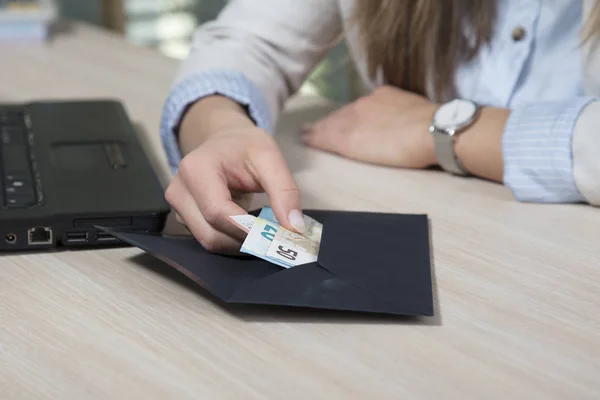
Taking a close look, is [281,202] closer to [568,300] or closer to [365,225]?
[365,225]

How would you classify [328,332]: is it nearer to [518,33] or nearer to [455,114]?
[455,114]

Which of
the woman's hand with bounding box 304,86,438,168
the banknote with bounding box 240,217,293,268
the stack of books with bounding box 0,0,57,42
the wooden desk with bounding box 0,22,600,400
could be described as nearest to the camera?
the wooden desk with bounding box 0,22,600,400

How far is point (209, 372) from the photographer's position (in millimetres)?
522

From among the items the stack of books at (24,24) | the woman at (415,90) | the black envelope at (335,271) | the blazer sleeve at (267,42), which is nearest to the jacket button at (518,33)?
the woman at (415,90)

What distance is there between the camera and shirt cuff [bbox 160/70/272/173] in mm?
917

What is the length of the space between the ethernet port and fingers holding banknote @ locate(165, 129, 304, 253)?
0.10 meters

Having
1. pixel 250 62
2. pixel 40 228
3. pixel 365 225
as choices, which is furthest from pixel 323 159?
pixel 40 228

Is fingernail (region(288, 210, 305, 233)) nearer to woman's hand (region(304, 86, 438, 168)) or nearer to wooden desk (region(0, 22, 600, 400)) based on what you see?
wooden desk (region(0, 22, 600, 400))

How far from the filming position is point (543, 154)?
32.1 inches

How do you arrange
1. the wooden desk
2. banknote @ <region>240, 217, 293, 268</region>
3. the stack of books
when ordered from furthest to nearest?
the stack of books
banknote @ <region>240, 217, 293, 268</region>
the wooden desk

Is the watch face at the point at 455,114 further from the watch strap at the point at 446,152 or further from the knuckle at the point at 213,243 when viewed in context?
the knuckle at the point at 213,243

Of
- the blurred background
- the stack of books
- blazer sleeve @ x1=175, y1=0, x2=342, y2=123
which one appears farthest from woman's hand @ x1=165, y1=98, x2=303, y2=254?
the blurred background

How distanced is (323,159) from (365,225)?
25cm

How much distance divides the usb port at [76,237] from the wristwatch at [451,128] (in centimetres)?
39
